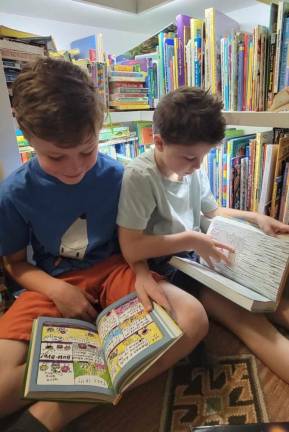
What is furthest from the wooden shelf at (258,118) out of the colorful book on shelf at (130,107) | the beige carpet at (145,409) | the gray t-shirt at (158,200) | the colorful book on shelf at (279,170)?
the beige carpet at (145,409)

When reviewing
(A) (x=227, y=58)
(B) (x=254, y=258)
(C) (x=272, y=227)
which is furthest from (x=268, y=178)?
(A) (x=227, y=58)

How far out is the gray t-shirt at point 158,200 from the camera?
2.34ft

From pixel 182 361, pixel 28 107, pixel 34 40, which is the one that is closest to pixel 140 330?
pixel 182 361

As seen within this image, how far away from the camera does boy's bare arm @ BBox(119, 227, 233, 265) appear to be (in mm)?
710

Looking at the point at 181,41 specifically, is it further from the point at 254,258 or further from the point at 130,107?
the point at 254,258

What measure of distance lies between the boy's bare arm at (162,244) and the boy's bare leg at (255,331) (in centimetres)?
15

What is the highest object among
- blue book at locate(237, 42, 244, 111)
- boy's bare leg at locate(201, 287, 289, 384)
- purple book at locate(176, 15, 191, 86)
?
purple book at locate(176, 15, 191, 86)

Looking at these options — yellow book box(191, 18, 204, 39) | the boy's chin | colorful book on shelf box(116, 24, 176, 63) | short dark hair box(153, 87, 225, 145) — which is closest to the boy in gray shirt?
short dark hair box(153, 87, 225, 145)

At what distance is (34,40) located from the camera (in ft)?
2.83

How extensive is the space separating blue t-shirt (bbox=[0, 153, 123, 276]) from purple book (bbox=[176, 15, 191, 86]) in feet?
1.51

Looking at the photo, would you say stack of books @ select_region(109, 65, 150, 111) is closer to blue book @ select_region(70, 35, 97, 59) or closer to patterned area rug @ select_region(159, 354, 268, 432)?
blue book @ select_region(70, 35, 97, 59)

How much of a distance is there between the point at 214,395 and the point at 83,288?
14.9 inches

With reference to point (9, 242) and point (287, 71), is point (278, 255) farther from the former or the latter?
point (9, 242)

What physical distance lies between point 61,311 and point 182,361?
0.32m
